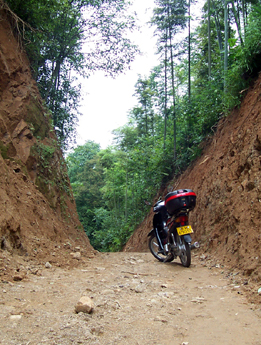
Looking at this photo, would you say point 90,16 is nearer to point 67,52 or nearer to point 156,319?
point 67,52

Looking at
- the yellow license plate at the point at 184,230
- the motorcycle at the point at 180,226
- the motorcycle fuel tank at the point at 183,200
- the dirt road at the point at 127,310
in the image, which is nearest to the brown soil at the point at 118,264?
the dirt road at the point at 127,310

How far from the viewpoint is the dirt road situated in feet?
6.72

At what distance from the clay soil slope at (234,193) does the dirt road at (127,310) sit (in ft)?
1.56

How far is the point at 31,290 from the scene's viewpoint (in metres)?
2.91

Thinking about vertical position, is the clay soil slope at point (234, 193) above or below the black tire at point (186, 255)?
above

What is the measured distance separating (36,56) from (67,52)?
1.61 m

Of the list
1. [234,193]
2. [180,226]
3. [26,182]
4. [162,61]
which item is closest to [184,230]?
[180,226]

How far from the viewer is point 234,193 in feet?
17.6

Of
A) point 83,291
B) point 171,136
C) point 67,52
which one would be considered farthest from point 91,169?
point 83,291

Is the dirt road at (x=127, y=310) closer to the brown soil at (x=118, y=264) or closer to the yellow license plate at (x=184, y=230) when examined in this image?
the brown soil at (x=118, y=264)

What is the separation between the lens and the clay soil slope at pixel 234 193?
4062mm

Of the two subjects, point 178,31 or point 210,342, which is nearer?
point 210,342

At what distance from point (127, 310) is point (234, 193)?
343 centimetres

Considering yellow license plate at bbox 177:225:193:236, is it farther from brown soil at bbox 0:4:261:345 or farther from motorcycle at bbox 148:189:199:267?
brown soil at bbox 0:4:261:345
